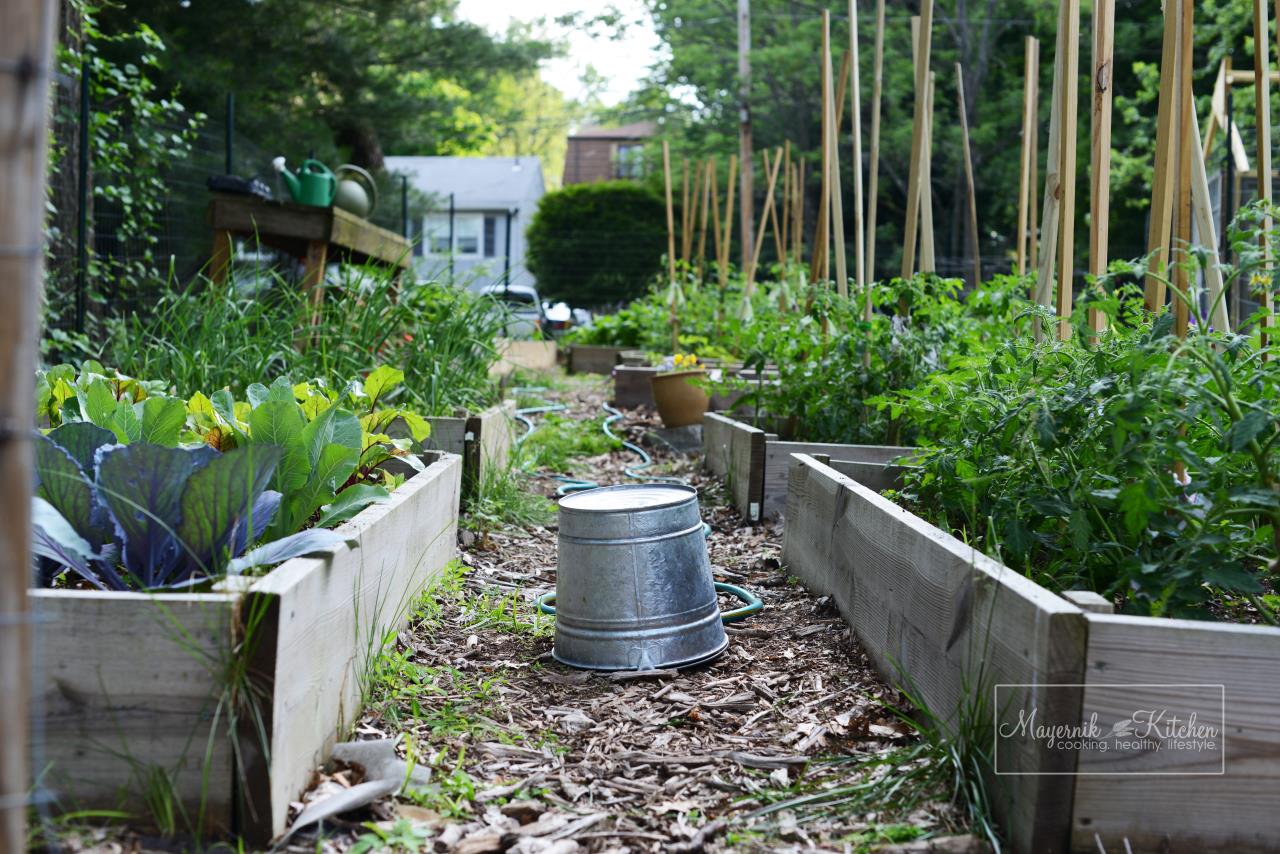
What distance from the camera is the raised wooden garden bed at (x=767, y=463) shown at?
3.33m

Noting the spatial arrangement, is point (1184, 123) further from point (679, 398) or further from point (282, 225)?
point (679, 398)

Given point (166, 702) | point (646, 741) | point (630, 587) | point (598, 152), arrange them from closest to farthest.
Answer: point (166, 702) → point (646, 741) → point (630, 587) → point (598, 152)

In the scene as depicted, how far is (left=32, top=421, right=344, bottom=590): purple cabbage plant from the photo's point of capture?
1862 mm

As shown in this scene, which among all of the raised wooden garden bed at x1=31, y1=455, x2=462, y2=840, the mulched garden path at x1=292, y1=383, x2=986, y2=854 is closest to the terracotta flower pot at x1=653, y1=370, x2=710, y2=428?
the mulched garden path at x1=292, y1=383, x2=986, y2=854

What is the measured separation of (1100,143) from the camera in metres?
2.65

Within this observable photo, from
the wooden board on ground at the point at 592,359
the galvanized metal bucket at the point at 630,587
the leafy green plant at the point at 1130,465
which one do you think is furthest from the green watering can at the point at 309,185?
the wooden board on ground at the point at 592,359

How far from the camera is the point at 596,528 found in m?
2.63

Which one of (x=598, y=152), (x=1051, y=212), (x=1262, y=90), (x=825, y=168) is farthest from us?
(x=598, y=152)

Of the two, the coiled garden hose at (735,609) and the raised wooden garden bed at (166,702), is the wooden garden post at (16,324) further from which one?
the coiled garden hose at (735,609)

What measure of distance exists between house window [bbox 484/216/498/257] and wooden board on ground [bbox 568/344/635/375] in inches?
835

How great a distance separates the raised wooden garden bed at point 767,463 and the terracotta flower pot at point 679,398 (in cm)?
131

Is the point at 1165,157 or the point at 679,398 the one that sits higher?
the point at 1165,157

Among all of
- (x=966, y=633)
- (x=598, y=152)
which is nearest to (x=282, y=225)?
(x=966, y=633)

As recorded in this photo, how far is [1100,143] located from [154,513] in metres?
2.28
